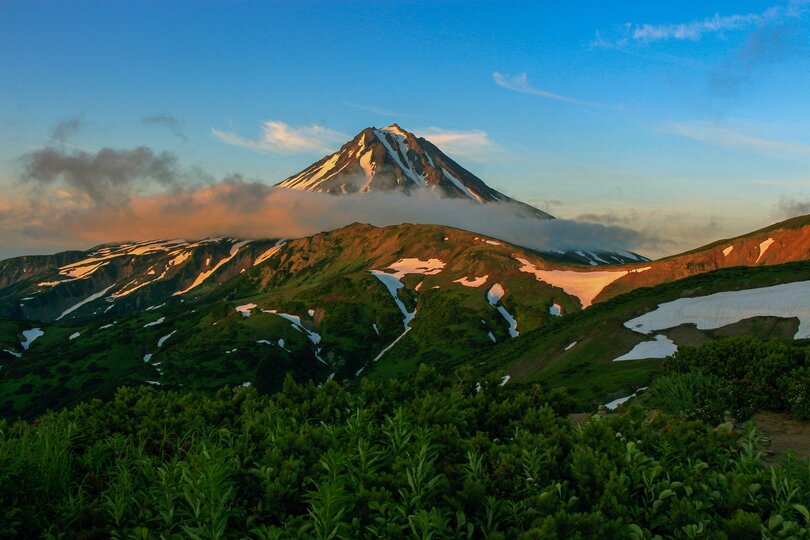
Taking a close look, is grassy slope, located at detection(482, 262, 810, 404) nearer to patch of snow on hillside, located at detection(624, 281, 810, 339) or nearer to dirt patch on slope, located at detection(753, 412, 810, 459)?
patch of snow on hillside, located at detection(624, 281, 810, 339)

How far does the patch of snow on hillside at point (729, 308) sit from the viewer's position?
76875 mm

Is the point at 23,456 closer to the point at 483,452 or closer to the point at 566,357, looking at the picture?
the point at 483,452

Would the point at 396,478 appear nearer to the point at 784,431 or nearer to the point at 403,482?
the point at 403,482

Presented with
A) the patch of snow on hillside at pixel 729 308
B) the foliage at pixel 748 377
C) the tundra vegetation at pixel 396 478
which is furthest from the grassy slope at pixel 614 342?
the tundra vegetation at pixel 396 478

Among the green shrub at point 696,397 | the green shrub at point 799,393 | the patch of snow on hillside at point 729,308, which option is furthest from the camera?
the patch of snow on hillside at point 729,308

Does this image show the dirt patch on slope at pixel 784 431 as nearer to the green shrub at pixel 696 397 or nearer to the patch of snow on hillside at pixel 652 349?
the green shrub at pixel 696 397

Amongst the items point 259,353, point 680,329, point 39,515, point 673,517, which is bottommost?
point 259,353

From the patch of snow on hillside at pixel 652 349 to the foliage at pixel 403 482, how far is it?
64872 millimetres

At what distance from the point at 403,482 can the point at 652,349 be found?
71.7m

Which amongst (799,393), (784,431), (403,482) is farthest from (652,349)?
(403,482)

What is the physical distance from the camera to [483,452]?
8.06 metres

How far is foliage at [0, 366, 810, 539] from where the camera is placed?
245 inches

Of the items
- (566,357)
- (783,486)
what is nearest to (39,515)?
Answer: (783,486)

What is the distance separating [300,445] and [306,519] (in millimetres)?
1386
